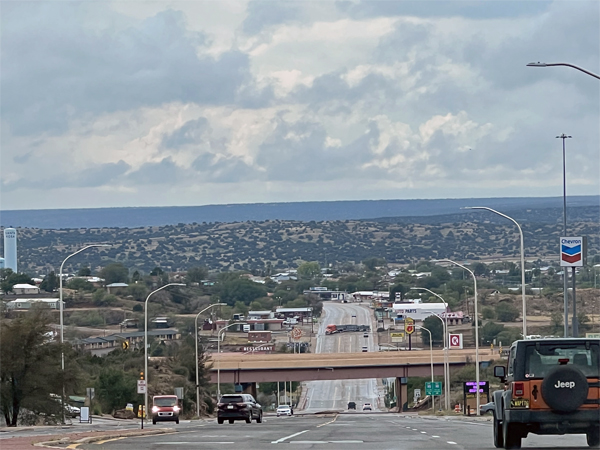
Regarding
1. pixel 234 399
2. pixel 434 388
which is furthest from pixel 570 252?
pixel 434 388

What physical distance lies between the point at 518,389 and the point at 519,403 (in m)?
0.27

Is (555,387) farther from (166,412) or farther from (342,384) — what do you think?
(342,384)

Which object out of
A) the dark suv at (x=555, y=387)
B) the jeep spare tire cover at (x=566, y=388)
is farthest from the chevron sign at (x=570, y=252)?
the jeep spare tire cover at (x=566, y=388)

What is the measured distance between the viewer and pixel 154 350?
416ft

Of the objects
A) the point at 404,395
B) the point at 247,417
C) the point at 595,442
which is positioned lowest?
the point at 404,395

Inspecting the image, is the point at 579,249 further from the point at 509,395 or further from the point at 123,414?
the point at 123,414

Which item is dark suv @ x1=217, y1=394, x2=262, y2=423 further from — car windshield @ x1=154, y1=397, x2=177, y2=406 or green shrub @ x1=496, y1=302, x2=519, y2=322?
green shrub @ x1=496, y1=302, x2=519, y2=322


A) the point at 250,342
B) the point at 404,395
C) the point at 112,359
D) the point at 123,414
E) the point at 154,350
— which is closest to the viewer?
the point at 123,414

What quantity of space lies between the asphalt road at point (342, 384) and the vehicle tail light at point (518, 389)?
4213 inches

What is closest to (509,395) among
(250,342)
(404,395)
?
(404,395)

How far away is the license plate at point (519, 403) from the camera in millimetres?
20797

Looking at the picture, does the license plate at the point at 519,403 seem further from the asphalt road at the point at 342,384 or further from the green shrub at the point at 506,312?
the green shrub at the point at 506,312

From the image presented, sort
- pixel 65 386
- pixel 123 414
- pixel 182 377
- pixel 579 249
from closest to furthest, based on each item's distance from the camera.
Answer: pixel 579 249
pixel 65 386
pixel 123 414
pixel 182 377

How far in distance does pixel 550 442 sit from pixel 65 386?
3313 cm
